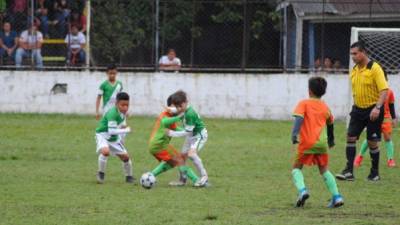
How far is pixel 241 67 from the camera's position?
1073 inches

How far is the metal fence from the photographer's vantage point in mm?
27172

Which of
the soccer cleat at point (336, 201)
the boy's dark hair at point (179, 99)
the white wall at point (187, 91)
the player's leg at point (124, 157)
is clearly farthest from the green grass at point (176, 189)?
the white wall at point (187, 91)

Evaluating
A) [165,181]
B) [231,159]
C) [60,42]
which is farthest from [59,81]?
[165,181]

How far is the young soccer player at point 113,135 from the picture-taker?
14648mm

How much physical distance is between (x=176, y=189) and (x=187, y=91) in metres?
12.9

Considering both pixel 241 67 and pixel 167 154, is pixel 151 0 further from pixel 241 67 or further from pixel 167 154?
pixel 167 154

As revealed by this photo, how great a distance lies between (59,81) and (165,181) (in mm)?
12142

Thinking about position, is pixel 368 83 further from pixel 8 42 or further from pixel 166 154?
pixel 8 42

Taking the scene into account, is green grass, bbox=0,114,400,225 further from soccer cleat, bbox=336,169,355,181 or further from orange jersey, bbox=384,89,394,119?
orange jersey, bbox=384,89,394,119

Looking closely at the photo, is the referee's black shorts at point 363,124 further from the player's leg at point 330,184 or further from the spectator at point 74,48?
the spectator at point 74,48

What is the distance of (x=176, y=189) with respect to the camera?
14.0 m

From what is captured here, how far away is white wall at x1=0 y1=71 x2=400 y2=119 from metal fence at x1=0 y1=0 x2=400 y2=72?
0.35 m

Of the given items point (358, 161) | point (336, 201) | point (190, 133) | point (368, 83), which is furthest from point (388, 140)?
point (336, 201)

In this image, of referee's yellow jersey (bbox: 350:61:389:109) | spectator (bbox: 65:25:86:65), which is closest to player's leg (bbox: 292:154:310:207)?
referee's yellow jersey (bbox: 350:61:389:109)
